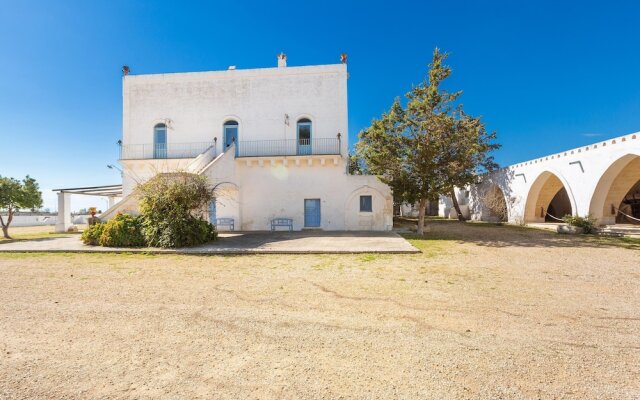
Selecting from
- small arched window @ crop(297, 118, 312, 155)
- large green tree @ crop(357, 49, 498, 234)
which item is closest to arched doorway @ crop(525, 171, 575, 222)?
large green tree @ crop(357, 49, 498, 234)

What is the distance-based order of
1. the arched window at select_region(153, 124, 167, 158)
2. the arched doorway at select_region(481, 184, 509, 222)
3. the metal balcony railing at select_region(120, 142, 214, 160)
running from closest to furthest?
the metal balcony railing at select_region(120, 142, 214, 160) → the arched window at select_region(153, 124, 167, 158) → the arched doorway at select_region(481, 184, 509, 222)

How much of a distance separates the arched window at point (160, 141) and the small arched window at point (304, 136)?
848cm

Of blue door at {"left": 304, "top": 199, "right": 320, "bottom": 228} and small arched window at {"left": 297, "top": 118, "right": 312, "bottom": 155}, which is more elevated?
small arched window at {"left": 297, "top": 118, "right": 312, "bottom": 155}

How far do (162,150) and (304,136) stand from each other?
8.96 m

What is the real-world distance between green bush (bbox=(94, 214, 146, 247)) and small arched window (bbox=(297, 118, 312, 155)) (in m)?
9.32

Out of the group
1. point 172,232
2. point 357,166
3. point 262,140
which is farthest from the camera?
point 357,166

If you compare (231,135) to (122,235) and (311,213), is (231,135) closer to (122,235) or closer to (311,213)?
(311,213)

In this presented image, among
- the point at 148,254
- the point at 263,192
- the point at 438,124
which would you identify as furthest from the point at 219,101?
the point at 438,124

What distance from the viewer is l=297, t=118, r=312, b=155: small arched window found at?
55.6 feet

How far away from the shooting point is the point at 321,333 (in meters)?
3.61

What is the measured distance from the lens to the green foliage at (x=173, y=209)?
416 inches

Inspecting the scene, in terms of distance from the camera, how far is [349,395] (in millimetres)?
2400

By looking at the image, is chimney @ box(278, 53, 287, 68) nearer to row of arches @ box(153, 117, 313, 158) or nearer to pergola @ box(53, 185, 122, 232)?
row of arches @ box(153, 117, 313, 158)

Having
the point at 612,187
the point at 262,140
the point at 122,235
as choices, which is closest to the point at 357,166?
the point at 262,140
